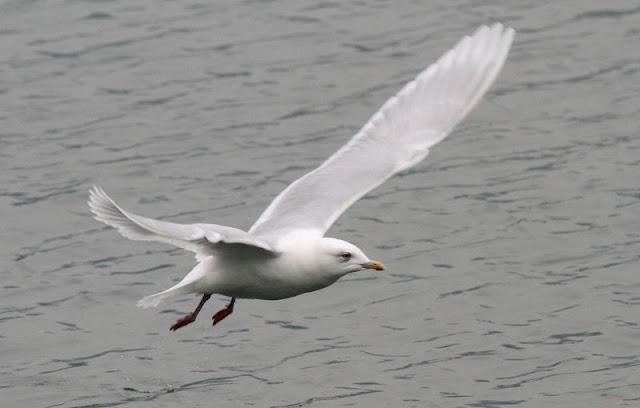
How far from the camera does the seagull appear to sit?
32.1 feet

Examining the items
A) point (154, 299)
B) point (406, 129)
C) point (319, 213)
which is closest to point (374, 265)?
point (319, 213)

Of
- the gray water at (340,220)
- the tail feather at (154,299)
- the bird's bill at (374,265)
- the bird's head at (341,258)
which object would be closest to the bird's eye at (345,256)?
the bird's head at (341,258)

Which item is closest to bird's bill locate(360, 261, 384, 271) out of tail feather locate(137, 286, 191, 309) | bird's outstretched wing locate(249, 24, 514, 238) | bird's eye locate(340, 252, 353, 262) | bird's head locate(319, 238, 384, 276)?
bird's head locate(319, 238, 384, 276)

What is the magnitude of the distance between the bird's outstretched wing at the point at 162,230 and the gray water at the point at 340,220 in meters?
2.11

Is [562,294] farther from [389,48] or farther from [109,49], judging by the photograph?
[109,49]

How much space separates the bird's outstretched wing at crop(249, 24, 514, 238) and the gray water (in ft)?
4.13

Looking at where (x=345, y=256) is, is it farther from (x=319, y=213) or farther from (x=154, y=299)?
(x=154, y=299)

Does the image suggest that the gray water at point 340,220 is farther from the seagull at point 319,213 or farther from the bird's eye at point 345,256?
the bird's eye at point 345,256

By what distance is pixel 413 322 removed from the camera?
12672 mm

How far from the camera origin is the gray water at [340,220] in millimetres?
12039

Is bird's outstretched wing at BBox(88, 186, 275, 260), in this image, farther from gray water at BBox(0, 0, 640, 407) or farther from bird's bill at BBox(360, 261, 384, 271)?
gray water at BBox(0, 0, 640, 407)

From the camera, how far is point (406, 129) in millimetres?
12531

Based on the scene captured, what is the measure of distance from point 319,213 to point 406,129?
4.59 feet

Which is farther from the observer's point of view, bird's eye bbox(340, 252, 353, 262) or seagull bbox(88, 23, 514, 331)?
bird's eye bbox(340, 252, 353, 262)
